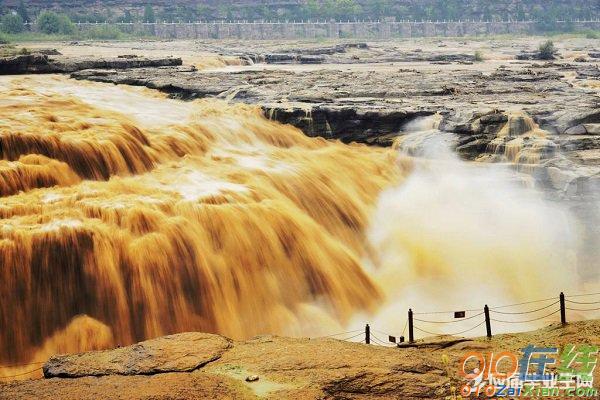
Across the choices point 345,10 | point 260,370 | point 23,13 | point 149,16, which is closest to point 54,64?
point 260,370

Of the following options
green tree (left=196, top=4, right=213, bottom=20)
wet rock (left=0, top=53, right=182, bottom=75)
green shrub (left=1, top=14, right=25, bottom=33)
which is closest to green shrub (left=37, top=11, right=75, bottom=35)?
green shrub (left=1, top=14, right=25, bottom=33)

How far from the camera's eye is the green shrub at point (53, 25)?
90.8m

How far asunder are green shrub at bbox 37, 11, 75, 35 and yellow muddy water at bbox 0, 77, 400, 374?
238ft

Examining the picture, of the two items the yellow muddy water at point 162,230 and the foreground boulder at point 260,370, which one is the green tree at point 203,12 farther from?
the foreground boulder at point 260,370

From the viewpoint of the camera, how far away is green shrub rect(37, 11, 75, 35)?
298ft

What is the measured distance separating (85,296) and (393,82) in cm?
2234

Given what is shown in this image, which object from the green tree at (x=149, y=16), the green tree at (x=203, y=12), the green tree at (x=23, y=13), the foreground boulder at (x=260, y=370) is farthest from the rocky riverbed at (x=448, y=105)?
the green tree at (x=203, y=12)

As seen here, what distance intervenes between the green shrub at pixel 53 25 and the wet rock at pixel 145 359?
281 ft

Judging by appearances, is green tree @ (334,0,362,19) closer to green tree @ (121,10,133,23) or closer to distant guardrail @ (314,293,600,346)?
green tree @ (121,10,133,23)

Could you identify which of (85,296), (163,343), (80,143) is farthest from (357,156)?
(163,343)

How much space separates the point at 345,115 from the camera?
25266 millimetres

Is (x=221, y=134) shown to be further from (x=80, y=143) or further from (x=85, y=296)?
(x=85, y=296)

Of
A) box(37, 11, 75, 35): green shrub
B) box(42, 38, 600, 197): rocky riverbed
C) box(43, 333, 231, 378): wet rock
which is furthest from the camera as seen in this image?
box(37, 11, 75, 35): green shrub

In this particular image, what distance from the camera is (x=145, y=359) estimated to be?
1109cm
